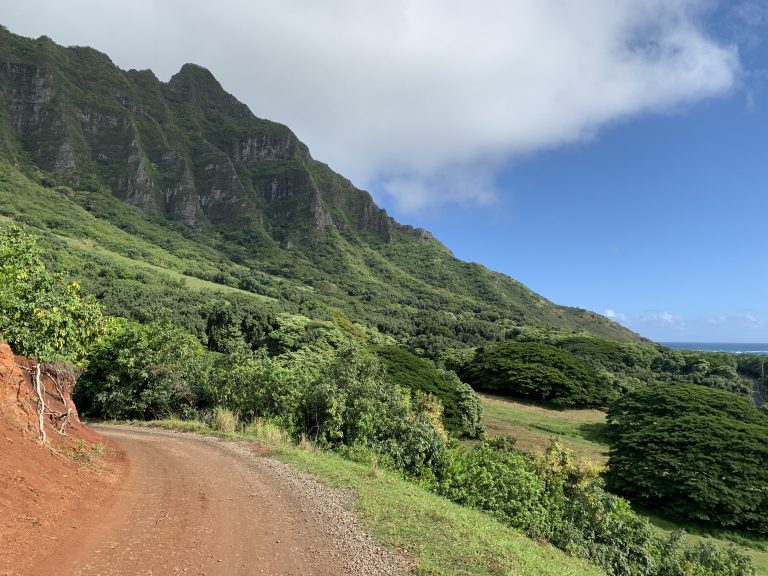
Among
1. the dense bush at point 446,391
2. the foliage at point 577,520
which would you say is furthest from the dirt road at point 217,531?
the dense bush at point 446,391

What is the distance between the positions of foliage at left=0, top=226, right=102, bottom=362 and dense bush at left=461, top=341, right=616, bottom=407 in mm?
59156

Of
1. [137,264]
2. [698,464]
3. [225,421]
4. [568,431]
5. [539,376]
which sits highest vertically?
[137,264]

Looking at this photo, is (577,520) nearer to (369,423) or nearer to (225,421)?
(369,423)

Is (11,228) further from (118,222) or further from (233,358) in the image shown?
(118,222)

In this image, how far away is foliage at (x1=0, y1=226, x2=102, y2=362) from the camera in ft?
39.6

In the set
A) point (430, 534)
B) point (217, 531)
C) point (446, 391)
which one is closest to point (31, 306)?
point (217, 531)

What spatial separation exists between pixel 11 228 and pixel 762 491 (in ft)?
147

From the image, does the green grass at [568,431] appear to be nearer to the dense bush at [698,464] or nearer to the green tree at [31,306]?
the dense bush at [698,464]

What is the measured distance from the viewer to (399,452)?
52.6ft

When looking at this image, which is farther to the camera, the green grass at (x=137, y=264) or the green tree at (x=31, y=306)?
the green grass at (x=137, y=264)

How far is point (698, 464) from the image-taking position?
109 ft

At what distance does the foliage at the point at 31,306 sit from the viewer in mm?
12062

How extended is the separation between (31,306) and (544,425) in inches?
1942

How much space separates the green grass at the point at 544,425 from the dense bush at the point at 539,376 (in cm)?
193
